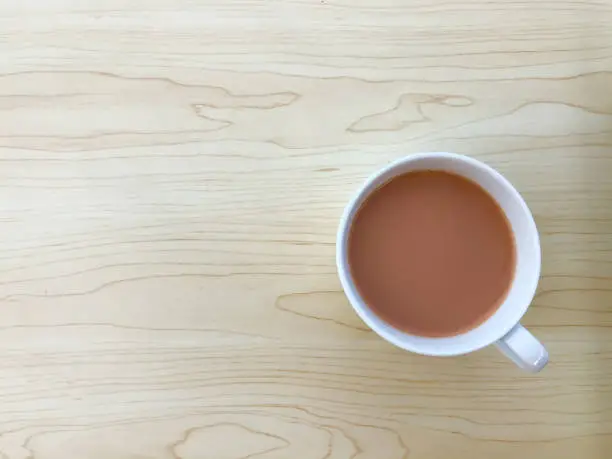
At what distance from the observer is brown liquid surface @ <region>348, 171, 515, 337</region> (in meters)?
0.56

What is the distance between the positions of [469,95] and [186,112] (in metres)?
0.25

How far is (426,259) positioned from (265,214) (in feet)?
0.47

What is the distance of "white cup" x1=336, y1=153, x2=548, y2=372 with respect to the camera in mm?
521

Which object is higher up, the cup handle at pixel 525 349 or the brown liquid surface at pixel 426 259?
the brown liquid surface at pixel 426 259

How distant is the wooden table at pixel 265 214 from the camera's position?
595 mm

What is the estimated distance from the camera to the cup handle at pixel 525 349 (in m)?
0.50

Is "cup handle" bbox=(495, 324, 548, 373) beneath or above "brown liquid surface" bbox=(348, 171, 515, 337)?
beneath

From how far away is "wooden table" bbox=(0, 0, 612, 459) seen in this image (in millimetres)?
595

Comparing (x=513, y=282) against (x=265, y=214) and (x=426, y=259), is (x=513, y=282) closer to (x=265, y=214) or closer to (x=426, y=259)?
(x=426, y=259)

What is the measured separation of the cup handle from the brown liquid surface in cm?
4

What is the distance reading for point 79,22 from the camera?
24.0 inches

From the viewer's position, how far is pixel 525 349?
50 centimetres

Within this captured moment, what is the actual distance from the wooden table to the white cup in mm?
63

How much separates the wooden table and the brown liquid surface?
0.05m
